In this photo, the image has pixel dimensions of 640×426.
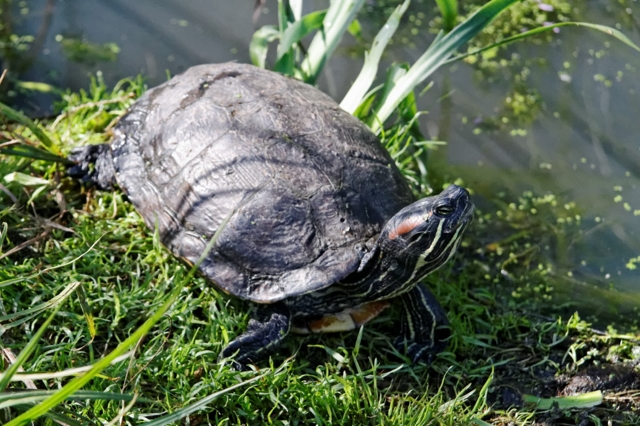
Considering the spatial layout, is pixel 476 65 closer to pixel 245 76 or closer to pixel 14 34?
pixel 245 76

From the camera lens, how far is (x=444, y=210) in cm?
288

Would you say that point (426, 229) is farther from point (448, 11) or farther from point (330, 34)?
point (330, 34)

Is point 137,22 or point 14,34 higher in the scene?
point 137,22

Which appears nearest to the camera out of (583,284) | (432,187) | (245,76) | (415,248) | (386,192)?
(415,248)

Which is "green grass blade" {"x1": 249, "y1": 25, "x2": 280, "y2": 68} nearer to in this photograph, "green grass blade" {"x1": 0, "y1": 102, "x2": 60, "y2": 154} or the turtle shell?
the turtle shell

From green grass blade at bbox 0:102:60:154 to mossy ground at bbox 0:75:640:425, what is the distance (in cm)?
11

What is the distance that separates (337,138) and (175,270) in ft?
3.84

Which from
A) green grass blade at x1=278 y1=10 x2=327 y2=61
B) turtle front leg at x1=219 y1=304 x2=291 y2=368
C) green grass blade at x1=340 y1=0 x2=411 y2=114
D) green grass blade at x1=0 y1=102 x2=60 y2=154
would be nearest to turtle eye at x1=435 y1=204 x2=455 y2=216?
turtle front leg at x1=219 y1=304 x2=291 y2=368

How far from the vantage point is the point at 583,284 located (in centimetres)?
396

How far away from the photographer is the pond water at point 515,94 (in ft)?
14.1

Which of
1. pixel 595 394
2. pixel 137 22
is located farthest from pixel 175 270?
pixel 137 22

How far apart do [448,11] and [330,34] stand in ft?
2.71

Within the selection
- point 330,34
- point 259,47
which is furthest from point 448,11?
point 259,47

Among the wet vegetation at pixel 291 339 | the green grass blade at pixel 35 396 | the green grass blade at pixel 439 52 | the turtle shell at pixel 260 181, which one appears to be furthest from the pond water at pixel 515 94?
the green grass blade at pixel 35 396
